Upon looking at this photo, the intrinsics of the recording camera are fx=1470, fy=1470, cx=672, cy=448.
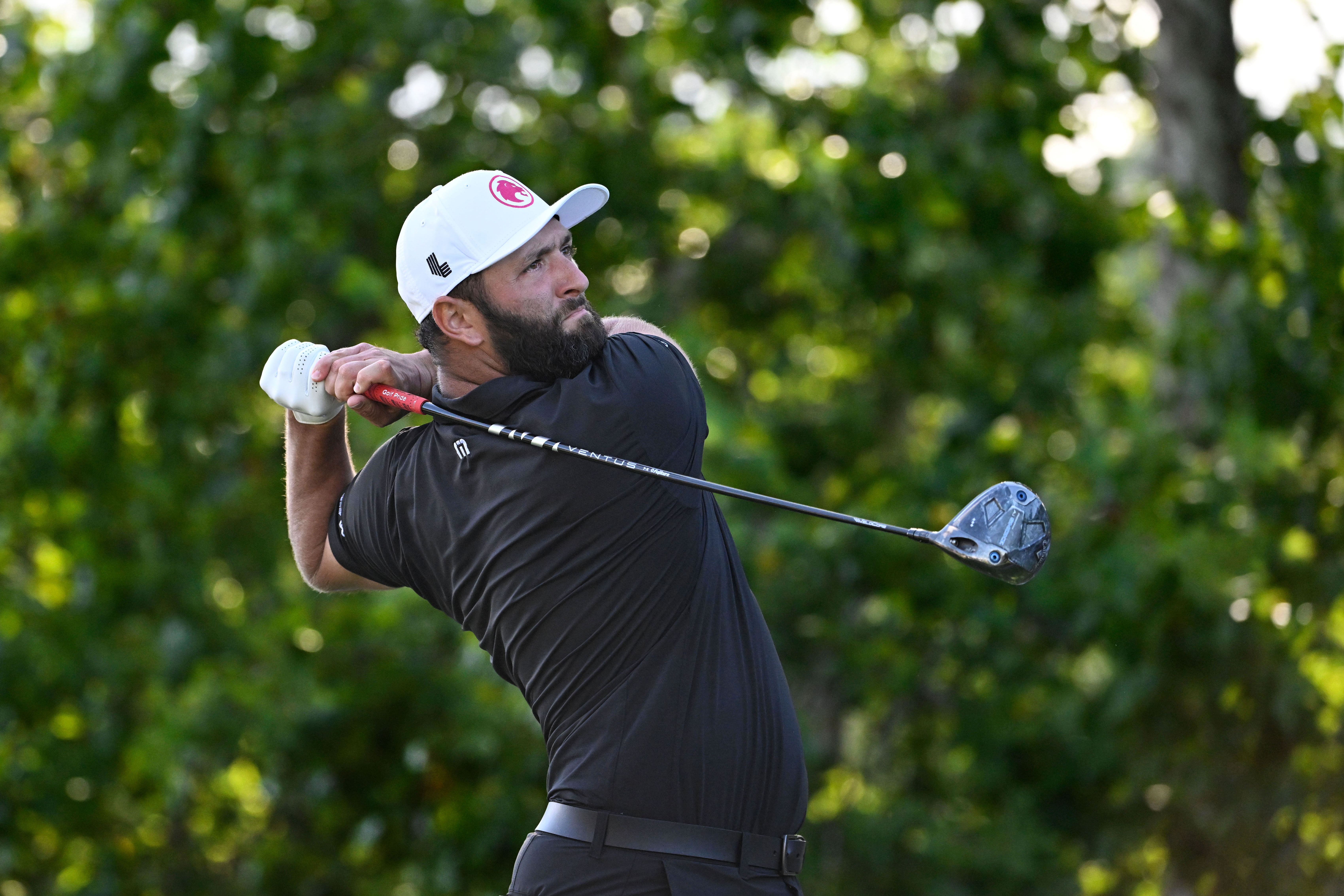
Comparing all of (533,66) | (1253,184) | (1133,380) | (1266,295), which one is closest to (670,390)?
(1266,295)

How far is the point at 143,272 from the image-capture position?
7.20 m

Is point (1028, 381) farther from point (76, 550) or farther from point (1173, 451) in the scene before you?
point (76, 550)

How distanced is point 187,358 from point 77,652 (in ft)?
5.12

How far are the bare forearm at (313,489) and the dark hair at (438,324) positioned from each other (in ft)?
0.89

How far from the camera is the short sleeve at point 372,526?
311 cm

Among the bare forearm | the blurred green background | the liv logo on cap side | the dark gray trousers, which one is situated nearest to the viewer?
the dark gray trousers

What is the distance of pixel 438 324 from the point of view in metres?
3.07

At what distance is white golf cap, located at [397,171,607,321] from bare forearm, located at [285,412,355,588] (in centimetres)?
43

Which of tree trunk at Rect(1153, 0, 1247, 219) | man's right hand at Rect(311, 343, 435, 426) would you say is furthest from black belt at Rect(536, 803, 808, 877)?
tree trunk at Rect(1153, 0, 1247, 219)

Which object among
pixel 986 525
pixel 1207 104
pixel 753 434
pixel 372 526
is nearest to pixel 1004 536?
pixel 986 525

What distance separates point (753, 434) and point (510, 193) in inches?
133

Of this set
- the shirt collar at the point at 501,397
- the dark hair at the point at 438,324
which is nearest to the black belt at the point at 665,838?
the shirt collar at the point at 501,397

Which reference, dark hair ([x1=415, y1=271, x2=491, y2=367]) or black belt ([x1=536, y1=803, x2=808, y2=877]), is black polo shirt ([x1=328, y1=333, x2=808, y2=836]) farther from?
dark hair ([x1=415, y1=271, x2=491, y2=367])

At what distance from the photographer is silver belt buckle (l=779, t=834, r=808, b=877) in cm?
288
